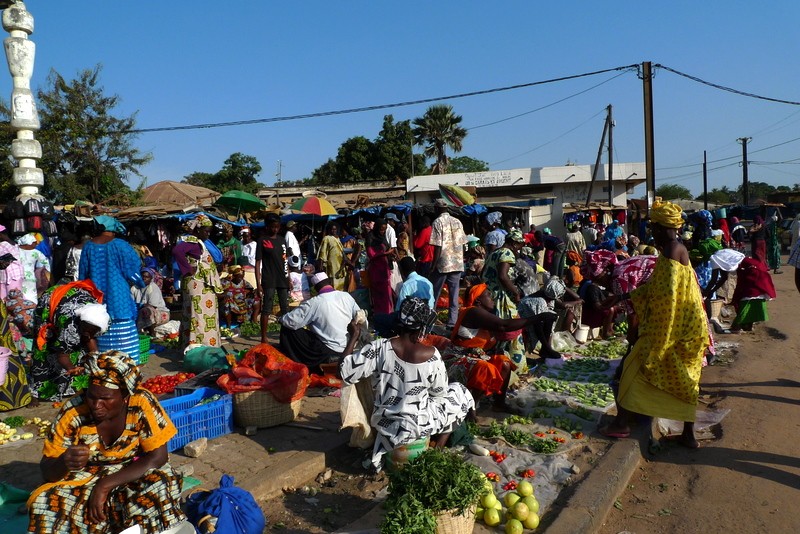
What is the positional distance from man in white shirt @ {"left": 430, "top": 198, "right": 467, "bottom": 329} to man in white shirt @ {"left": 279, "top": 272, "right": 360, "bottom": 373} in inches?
103

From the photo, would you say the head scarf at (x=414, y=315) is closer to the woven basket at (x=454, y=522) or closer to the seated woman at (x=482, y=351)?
the seated woman at (x=482, y=351)

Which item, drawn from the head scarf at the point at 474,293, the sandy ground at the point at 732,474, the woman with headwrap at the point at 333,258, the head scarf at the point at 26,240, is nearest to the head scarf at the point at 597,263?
the sandy ground at the point at 732,474

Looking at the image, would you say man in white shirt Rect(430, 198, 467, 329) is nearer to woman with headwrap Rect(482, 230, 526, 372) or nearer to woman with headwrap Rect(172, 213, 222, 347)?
woman with headwrap Rect(482, 230, 526, 372)

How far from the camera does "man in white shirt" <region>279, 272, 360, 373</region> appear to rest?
6539 millimetres

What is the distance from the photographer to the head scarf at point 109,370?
9.66 ft

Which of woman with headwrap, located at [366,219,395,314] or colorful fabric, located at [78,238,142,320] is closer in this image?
colorful fabric, located at [78,238,142,320]

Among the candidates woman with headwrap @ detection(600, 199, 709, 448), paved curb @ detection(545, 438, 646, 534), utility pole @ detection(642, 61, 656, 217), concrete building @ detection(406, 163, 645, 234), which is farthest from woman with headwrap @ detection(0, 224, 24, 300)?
concrete building @ detection(406, 163, 645, 234)

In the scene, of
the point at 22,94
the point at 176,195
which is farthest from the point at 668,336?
the point at 176,195

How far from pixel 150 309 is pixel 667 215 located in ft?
24.9

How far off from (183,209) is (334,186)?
1537 centimetres

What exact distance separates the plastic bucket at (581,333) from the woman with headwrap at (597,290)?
0.31 feet

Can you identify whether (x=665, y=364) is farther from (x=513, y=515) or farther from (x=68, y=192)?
(x=68, y=192)

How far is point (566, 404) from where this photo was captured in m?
5.84

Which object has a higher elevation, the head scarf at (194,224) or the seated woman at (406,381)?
the head scarf at (194,224)
